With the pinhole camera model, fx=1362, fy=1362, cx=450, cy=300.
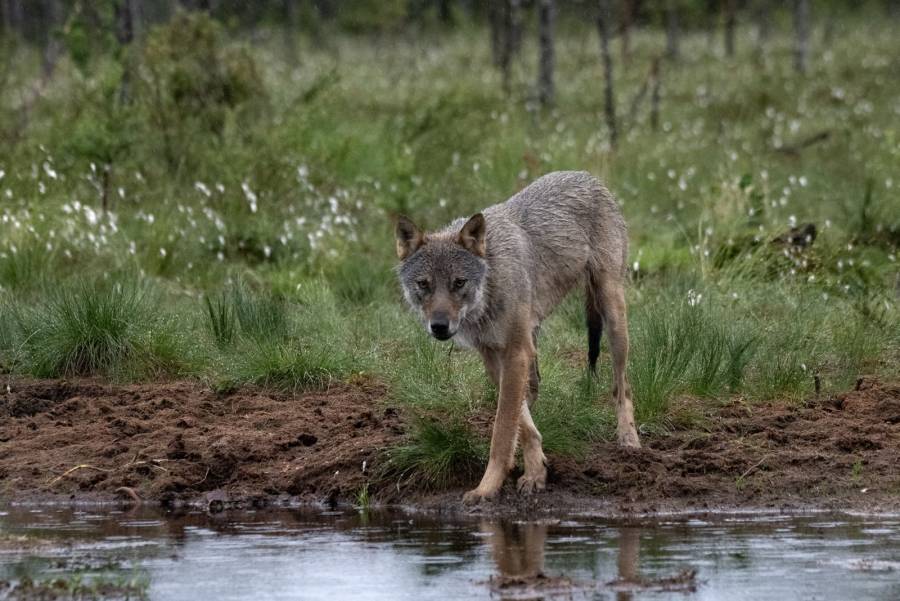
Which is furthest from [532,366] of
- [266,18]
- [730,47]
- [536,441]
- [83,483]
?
[266,18]

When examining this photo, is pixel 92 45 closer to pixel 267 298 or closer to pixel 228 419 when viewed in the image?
pixel 267 298

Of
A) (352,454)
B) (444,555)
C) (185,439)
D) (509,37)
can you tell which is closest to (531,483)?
(352,454)

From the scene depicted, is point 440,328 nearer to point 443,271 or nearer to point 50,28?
point 443,271

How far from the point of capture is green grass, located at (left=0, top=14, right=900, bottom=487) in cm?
991

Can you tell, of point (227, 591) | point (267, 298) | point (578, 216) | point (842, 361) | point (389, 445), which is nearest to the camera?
point (227, 591)

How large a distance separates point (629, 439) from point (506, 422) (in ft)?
3.87

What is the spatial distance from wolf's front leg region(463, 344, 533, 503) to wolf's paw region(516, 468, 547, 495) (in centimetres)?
16

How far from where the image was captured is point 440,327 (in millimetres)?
7383

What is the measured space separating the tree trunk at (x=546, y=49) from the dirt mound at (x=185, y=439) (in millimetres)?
17316

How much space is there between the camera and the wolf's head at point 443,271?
7637 millimetres

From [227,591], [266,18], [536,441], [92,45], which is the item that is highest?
[266,18]

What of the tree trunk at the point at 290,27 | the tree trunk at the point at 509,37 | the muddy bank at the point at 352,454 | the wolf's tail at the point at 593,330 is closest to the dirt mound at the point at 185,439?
the muddy bank at the point at 352,454

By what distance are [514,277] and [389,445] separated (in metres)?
1.42

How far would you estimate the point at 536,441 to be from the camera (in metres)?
8.19
